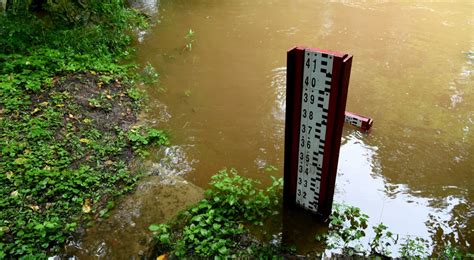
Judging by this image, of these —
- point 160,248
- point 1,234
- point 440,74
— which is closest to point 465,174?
point 440,74

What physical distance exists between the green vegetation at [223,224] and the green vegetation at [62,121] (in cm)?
72

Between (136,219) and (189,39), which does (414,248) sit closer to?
(136,219)

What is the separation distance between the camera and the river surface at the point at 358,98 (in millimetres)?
3486

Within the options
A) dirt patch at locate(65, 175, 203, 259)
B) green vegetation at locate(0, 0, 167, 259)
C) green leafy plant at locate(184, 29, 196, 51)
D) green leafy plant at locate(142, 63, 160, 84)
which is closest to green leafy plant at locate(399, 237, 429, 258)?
dirt patch at locate(65, 175, 203, 259)

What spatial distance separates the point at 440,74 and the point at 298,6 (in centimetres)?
405

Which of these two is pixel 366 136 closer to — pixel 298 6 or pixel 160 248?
pixel 160 248

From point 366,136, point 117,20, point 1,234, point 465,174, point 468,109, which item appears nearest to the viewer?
point 1,234

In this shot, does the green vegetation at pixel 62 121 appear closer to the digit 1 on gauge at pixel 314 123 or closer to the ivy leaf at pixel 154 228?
the ivy leaf at pixel 154 228

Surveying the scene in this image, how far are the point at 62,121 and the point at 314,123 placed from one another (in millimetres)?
3015

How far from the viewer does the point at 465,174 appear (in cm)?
365

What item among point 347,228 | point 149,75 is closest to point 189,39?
point 149,75

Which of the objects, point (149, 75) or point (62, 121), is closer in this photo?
point (62, 121)

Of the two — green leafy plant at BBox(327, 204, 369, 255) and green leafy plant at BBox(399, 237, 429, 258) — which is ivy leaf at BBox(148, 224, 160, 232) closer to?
green leafy plant at BBox(327, 204, 369, 255)

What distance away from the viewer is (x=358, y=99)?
16.2 ft
